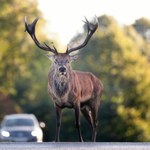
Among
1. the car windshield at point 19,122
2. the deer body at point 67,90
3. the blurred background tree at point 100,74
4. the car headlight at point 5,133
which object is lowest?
the blurred background tree at point 100,74

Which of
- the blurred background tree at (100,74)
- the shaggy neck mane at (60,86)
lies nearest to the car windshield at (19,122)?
the blurred background tree at (100,74)

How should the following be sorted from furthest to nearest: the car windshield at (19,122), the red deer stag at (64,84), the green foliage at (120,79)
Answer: the green foliage at (120,79) → the car windshield at (19,122) → the red deer stag at (64,84)

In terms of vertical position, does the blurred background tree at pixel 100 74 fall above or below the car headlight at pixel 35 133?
below

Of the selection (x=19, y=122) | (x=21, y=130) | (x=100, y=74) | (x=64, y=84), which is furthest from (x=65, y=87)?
(x=100, y=74)

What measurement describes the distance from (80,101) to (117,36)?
46.5 metres

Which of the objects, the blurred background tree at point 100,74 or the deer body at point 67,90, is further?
the blurred background tree at point 100,74

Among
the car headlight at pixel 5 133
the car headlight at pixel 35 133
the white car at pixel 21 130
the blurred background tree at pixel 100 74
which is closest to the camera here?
the white car at pixel 21 130

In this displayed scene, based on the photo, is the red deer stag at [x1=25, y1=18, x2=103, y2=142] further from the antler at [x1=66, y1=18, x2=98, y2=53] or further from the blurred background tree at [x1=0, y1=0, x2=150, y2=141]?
the blurred background tree at [x1=0, y1=0, x2=150, y2=141]

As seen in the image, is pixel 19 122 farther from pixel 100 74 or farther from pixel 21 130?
pixel 100 74

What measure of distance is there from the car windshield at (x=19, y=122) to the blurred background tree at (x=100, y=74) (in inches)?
419

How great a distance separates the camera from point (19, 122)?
1655 inches

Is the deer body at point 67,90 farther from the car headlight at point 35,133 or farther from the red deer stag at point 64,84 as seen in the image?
the car headlight at point 35,133

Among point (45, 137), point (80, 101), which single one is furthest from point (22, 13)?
point (80, 101)

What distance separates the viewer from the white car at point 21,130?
39.1m
